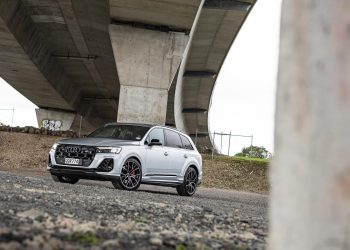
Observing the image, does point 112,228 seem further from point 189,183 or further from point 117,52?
point 117,52

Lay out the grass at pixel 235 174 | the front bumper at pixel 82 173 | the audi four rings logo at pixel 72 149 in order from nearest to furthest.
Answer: the front bumper at pixel 82 173 < the audi four rings logo at pixel 72 149 < the grass at pixel 235 174

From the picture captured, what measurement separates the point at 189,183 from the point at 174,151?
0.96 meters

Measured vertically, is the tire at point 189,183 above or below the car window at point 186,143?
below

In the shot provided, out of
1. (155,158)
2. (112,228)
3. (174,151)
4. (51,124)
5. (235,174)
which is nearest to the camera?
(112,228)

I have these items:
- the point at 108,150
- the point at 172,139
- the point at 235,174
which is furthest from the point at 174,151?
the point at 235,174

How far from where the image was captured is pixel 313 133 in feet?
7.52

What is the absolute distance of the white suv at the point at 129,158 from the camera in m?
11.9

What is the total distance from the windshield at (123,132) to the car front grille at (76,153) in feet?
3.31

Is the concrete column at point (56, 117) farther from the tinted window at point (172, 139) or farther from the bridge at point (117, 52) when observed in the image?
the tinted window at point (172, 139)

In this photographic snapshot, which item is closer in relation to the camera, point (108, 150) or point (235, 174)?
point (108, 150)

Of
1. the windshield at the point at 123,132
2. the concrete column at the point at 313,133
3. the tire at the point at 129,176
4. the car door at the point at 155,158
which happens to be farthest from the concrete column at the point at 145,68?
the concrete column at the point at 313,133

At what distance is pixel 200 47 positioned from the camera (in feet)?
118

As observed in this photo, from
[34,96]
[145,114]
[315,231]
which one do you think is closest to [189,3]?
[145,114]

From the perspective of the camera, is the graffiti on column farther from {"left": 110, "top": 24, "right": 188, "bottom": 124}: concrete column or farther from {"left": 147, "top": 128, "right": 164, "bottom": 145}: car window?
{"left": 147, "top": 128, "right": 164, "bottom": 145}: car window
